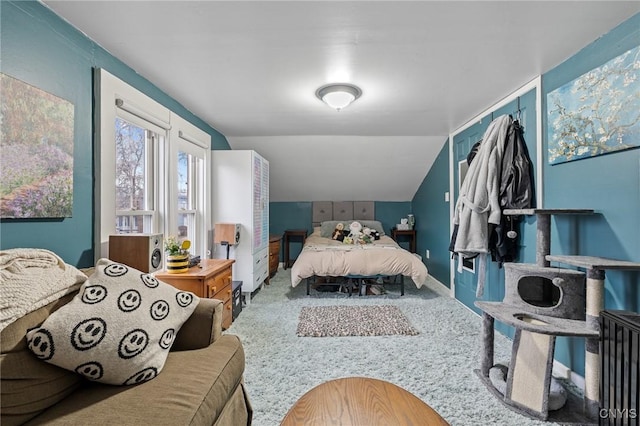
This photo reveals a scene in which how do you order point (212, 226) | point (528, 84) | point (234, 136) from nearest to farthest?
point (528, 84) < point (212, 226) < point (234, 136)

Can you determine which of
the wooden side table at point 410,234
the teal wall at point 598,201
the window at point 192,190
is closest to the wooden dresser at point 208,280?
the window at point 192,190

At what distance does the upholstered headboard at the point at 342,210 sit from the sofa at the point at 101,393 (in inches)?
182

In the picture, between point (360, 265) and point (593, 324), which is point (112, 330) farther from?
point (360, 265)

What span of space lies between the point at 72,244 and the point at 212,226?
6.46ft

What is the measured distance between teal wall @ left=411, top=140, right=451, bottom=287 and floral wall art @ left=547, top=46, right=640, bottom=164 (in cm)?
205

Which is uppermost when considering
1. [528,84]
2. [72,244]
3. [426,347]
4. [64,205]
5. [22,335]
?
[528,84]

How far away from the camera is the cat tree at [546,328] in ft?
5.12

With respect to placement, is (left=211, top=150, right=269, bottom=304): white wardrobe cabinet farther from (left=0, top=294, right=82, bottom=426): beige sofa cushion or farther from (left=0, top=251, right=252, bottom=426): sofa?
(left=0, top=294, right=82, bottom=426): beige sofa cushion

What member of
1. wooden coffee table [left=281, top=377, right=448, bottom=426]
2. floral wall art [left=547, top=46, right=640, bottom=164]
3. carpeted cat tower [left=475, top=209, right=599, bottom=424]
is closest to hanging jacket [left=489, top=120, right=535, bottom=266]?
floral wall art [left=547, top=46, right=640, bottom=164]

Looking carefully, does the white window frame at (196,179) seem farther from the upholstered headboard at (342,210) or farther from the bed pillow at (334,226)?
the upholstered headboard at (342,210)

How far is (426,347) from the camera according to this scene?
2383mm

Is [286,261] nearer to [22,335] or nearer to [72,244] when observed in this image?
[72,244]

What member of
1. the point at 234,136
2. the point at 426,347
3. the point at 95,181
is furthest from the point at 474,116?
the point at 95,181

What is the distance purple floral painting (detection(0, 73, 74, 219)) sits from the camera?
1279 mm
